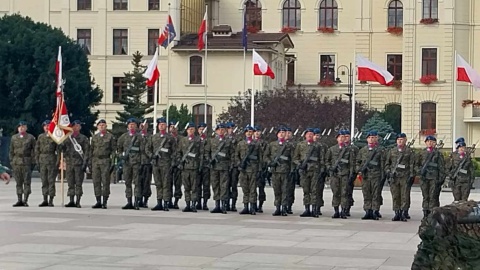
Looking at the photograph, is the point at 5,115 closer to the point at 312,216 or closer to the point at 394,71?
the point at 394,71

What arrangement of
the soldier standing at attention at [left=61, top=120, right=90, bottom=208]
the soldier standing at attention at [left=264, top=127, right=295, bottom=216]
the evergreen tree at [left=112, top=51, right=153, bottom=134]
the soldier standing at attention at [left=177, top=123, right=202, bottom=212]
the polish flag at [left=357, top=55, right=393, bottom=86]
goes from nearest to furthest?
the soldier standing at attention at [left=264, top=127, right=295, bottom=216] → the soldier standing at attention at [left=177, top=123, right=202, bottom=212] → the soldier standing at attention at [left=61, top=120, right=90, bottom=208] → the polish flag at [left=357, top=55, right=393, bottom=86] → the evergreen tree at [left=112, top=51, right=153, bottom=134]

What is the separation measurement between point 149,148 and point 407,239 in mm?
6909

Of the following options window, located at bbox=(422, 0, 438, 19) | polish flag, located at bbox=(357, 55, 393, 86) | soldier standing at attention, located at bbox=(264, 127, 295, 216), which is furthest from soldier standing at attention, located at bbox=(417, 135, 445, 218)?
window, located at bbox=(422, 0, 438, 19)

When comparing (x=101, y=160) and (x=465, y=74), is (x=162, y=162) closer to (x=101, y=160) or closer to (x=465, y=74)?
(x=101, y=160)

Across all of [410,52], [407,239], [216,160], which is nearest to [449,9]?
[410,52]

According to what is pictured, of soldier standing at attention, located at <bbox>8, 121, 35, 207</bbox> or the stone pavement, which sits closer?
the stone pavement

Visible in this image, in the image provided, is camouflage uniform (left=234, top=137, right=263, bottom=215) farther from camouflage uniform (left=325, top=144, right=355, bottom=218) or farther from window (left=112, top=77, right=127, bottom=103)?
window (left=112, top=77, right=127, bottom=103)

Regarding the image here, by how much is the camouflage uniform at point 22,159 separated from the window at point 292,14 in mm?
52587

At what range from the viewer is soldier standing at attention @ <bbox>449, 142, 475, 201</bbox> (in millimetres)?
21297

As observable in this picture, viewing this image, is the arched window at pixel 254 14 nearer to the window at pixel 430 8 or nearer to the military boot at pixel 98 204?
the window at pixel 430 8

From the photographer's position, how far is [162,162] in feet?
74.7

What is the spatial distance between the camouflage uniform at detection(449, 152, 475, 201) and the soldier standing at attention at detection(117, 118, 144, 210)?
605cm

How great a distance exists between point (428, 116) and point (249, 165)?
47.8 m

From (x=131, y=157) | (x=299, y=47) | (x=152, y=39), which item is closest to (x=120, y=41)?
(x=152, y=39)
